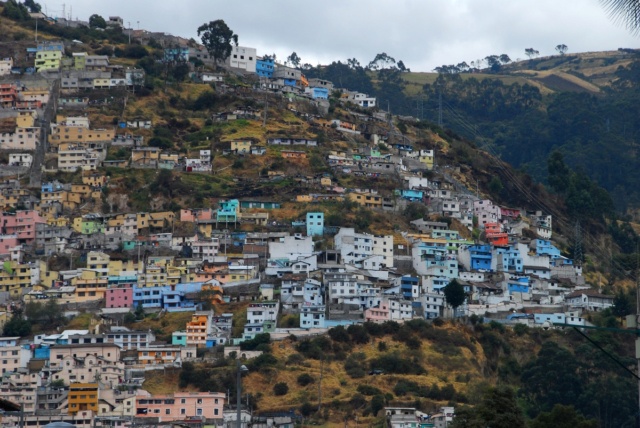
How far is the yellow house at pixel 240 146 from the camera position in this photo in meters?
72.2

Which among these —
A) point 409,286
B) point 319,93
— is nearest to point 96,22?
point 319,93

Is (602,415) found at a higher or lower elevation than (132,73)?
lower

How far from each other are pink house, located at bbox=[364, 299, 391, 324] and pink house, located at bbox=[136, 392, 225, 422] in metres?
9.49

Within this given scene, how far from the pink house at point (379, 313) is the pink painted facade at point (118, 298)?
33.2 ft

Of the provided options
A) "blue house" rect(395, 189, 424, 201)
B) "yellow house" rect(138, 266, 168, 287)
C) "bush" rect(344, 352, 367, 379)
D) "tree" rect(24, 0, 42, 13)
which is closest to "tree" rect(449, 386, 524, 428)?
"bush" rect(344, 352, 367, 379)

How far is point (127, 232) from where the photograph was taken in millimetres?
64250

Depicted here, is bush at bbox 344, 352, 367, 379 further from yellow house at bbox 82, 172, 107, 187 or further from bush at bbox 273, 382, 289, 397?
yellow house at bbox 82, 172, 107, 187

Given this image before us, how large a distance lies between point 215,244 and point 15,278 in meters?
8.94

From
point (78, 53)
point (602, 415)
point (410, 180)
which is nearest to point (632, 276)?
point (410, 180)

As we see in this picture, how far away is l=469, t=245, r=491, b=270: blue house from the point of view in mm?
63031

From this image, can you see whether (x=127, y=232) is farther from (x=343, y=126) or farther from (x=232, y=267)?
(x=343, y=126)

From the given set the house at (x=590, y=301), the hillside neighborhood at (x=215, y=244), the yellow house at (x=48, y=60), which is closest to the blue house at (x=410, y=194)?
the hillside neighborhood at (x=215, y=244)

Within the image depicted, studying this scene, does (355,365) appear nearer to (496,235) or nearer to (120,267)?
(120,267)

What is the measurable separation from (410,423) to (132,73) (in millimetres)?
39838
